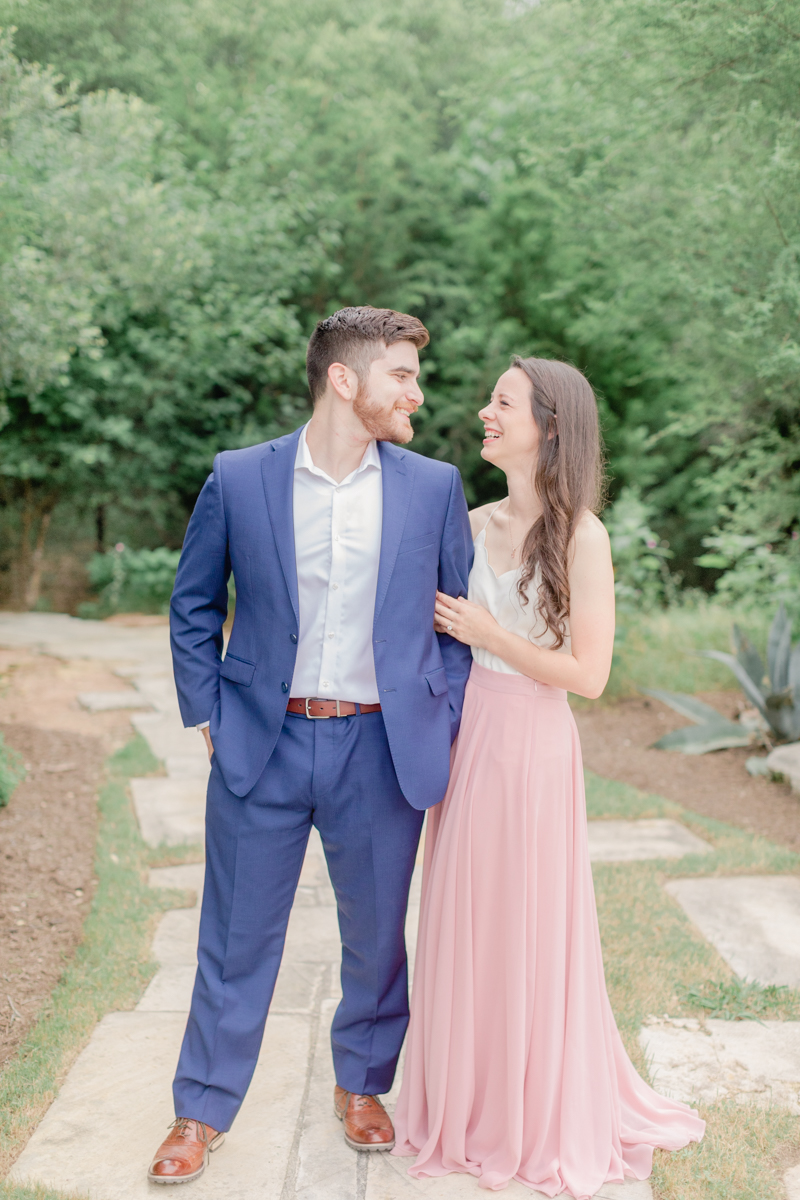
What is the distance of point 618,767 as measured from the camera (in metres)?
5.70

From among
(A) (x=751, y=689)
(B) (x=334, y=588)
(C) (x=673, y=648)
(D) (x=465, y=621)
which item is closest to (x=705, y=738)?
(A) (x=751, y=689)

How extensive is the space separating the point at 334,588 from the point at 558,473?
0.62 metres

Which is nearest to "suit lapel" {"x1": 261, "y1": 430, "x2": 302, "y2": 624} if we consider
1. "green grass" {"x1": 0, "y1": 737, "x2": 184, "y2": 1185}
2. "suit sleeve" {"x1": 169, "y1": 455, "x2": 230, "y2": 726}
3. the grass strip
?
"suit sleeve" {"x1": 169, "y1": 455, "x2": 230, "y2": 726}

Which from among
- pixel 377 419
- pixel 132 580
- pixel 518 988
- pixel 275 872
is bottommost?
pixel 132 580

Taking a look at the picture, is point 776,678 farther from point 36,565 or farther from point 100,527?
point 100,527

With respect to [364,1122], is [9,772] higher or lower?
lower

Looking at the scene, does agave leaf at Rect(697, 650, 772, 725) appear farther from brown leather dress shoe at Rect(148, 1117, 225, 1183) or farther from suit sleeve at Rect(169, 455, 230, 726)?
brown leather dress shoe at Rect(148, 1117, 225, 1183)

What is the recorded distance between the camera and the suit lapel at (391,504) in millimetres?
2314

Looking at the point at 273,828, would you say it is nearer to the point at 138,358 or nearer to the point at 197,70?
the point at 138,358

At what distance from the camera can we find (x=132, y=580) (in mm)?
10797

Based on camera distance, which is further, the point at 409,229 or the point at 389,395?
the point at 409,229

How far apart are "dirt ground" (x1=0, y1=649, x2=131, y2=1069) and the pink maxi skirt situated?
1.33 meters

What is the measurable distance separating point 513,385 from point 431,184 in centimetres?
1010

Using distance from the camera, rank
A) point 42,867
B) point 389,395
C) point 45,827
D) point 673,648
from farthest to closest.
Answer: point 673,648 < point 45,827 < point 42,867 < point 389,395
